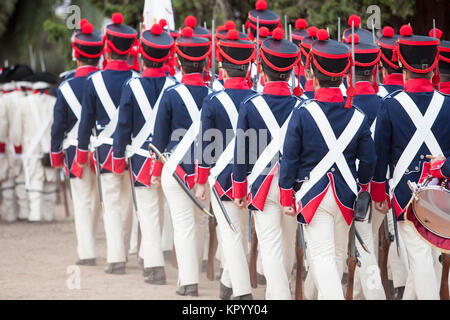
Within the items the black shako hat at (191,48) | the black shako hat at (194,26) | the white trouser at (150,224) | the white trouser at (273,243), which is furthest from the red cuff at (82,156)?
the white trouser at (273,243)

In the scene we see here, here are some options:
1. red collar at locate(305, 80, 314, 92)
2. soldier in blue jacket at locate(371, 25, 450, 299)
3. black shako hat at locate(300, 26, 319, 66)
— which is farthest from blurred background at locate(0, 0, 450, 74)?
soldier in blue jacket at locate(371, 25, 450, 299)

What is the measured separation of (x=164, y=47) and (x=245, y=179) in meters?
1.80

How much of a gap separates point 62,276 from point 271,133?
9.70 ft

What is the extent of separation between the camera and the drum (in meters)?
5.23

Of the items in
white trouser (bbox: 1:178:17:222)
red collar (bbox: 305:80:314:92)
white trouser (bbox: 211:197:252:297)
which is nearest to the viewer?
white trouser (bbox: 211:197:252:297)

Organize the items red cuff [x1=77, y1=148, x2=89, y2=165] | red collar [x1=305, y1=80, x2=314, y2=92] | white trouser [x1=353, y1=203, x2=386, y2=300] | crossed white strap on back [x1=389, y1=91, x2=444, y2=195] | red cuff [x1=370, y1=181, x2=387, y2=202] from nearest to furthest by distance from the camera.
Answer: crossed white strap on back [x1=389, y1=91, x2=444, y2=195] < red cuff [x1=370, y1=181, x2=387, y2=202] < white trouser [x1=353, y1=203, x2=386, y2=300] < red collar [x1=305, y1=80, x2=314, y2=92] < red cuff [x1=77, y1=148, x2=89, y2=165]

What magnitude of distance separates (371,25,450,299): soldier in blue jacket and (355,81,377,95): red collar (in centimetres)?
89

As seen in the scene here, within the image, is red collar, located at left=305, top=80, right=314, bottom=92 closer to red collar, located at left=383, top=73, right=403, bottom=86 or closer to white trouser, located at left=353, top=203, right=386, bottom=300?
red collar, located at left=383, top=73, right=403, bottom=86

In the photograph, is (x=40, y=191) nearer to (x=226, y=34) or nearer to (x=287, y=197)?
(x=226, y=34)

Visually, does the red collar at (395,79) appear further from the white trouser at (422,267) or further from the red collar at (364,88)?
the white trouser at (422,267)

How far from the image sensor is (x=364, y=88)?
672 centimetres

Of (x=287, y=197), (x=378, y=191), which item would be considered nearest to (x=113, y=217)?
(x=287, y=197)

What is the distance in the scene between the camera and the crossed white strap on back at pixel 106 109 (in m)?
7.85

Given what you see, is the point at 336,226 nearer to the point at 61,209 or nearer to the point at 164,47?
the point at 164,47
